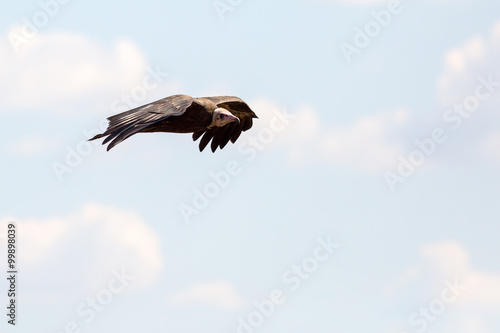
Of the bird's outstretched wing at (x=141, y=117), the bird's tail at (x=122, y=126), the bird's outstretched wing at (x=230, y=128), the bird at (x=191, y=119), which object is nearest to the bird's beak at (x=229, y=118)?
the bird at (x=191, y=119)

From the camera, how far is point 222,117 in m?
20.3

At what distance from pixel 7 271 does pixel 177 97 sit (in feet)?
18.7

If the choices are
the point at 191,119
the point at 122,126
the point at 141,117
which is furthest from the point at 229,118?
the point at 122,126

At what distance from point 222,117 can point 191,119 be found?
0.71 metres

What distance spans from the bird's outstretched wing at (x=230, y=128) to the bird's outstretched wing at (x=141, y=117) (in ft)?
8.74

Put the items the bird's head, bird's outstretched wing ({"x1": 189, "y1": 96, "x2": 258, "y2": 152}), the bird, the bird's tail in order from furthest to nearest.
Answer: bird's outstretched wing ({"x1": 189, "y1": 96, "x2": 258, "y2": 152}) < the bird's head < the bird < the bird's tail

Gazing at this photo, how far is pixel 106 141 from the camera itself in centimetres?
1716

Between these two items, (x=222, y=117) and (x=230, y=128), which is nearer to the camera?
(x=222, y=117)

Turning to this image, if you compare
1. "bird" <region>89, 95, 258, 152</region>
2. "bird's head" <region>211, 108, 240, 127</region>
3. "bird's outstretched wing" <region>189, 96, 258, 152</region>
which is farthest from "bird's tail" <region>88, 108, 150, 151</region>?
"bird's outstretched wing" <region>189, 96, 258, 152</region>

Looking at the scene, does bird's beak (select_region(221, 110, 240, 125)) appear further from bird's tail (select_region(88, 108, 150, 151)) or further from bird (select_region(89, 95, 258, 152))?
bird's tail (select_region(88, 108, 150, 151))

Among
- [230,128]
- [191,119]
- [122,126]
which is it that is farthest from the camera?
[230,128]

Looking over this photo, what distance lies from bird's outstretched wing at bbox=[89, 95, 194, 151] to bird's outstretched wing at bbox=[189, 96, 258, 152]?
266 centimetres

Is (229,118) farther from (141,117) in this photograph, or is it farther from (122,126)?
(122,126)

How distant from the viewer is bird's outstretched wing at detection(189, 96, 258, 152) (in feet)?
71.1
